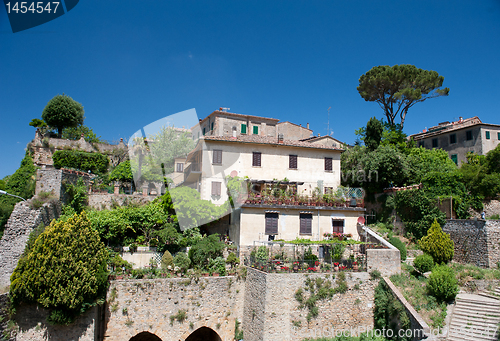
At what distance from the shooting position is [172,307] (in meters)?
17.3

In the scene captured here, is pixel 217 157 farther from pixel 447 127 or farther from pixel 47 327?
pixel 447 127

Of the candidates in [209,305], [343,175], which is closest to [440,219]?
[343,175]

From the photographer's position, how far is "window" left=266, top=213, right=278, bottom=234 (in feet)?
69.8

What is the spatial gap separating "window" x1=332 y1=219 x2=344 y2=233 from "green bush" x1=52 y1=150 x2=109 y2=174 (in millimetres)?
22571

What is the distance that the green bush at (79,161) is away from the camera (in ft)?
102

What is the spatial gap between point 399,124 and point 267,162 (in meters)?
16.1

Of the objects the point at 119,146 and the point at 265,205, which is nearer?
the point at 265,205

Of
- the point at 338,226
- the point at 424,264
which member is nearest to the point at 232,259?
the point at 338,226

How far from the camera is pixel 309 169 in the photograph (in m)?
26.0

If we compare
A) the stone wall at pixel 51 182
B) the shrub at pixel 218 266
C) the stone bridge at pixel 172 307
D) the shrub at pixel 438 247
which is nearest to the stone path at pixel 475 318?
the shrub at pixel 438 247

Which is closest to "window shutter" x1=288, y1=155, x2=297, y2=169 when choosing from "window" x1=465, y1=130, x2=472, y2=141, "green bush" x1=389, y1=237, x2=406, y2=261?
"green bush" x1=389, y1=237, x2=406, y2=261

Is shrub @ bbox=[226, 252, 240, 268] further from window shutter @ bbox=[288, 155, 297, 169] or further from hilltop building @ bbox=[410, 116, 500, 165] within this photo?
hilltop building @ bbox=[410, 116, 500, 165]

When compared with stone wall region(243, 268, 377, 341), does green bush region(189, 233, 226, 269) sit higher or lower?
higher

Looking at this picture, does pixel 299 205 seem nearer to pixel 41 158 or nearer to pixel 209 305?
pixel 209 305
